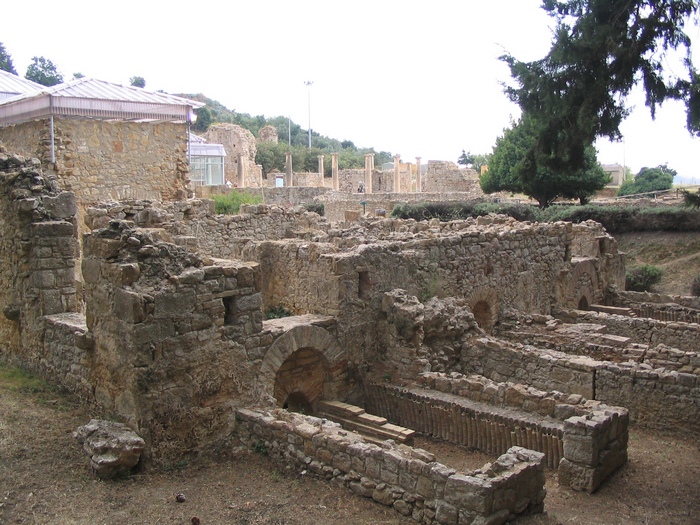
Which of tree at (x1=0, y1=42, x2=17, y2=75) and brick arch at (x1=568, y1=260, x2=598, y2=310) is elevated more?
tree at (x1=0, y1=42, x2=17, y2=75)

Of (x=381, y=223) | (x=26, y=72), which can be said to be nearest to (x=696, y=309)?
(x=381, y=223)

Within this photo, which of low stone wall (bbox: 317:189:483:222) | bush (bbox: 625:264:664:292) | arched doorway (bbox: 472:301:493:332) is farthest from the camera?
low stone wall (bbox: 317:189:483:222)

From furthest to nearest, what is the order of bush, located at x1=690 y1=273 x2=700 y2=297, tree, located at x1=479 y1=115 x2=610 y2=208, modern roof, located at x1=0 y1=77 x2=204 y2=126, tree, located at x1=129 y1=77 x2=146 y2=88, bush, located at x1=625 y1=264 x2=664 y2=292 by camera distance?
1. tree, located at x1=129 y1=77 x2=146 y2=88
2. tree, located at x1=479 y1=115 x2=610 y2=208
3. bush, located at x1=625 y1=264 x2=664 y2=292
4. bush, located at x1=690 y1=273 x2=700 y2=297
5. modern roof, located at x1=0 y1=77 x2=204 y2=126

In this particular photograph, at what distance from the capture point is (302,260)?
33.1ft

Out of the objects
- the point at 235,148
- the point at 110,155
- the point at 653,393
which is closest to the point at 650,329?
the point at 653,393

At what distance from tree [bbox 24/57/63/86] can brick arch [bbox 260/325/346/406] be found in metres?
39.9

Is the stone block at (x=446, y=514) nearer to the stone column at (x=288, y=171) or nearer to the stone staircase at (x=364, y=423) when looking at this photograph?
the stone staircase at (x=364, y=423)

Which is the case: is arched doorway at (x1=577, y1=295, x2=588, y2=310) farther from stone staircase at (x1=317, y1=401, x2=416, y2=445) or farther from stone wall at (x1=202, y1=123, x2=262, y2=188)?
stone wall at (x1=202, y1=123, x2=262, y2=188)

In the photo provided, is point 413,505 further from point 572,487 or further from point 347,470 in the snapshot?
point 572,487

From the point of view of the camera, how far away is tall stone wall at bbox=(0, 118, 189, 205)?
1369 centimetres

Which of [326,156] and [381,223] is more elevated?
[326,156]

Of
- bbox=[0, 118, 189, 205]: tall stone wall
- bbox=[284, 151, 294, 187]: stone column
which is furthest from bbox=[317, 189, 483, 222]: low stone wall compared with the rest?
bbox=[0, 118, 189, 205]: tall stone wall

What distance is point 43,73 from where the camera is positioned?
4381 centimetres

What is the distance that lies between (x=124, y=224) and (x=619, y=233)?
23761 millimetres
